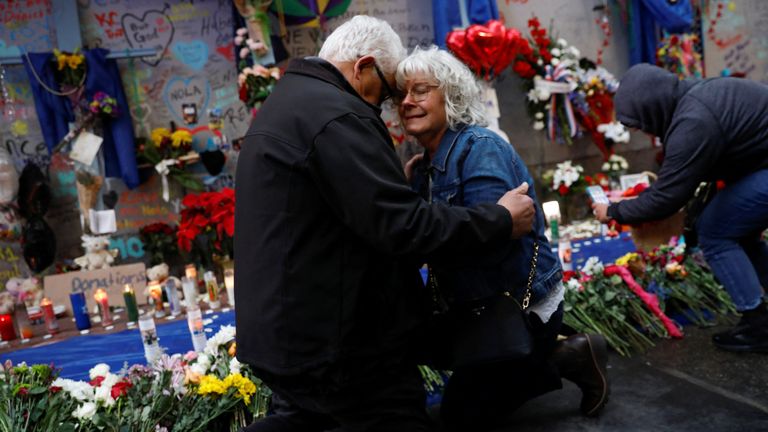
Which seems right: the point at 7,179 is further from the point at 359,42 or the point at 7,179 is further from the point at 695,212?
the point at 695,212

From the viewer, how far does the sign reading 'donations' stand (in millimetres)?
4902

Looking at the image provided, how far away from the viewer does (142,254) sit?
6.20 meters

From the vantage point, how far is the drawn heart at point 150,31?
6.11 m

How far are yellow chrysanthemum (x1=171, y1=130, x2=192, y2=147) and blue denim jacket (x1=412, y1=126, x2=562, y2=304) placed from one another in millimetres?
3996

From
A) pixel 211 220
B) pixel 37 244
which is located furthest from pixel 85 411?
pixel 37 244

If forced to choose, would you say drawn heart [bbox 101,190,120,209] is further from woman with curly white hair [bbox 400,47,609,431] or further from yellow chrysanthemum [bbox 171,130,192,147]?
woman with curly white hair [bbox 400,47,609,431]

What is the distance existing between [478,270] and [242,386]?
1.18 meters

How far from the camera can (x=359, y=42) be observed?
211 centimetres

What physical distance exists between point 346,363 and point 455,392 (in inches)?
35.9

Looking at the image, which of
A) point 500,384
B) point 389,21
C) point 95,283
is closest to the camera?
point 500,384

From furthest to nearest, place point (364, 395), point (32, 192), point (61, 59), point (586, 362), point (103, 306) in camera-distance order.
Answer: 1. point (32, 192)
2. point (61, 59)
3. point (103, 306)
4. point (586, 362)
5. point (364, 395)

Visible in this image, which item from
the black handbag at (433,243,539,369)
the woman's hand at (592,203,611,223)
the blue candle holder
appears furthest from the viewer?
the blue candle holder

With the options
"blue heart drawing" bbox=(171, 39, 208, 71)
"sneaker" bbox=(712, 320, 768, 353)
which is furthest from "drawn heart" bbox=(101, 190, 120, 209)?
"sneaker" bbox=(712, 320, 768, 353)

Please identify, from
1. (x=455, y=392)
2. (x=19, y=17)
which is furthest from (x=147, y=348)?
(x=19, y=17)
